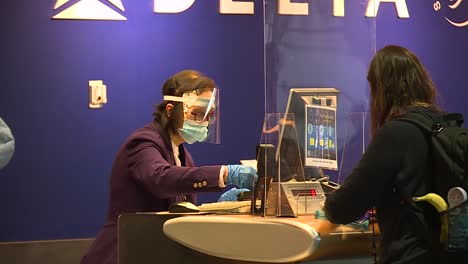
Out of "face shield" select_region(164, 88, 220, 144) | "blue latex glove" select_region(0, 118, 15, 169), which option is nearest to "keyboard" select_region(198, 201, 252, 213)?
"face shield" select_region(164, 88, 220, 144)

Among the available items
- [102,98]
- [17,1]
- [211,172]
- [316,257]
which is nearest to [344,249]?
[316,257]

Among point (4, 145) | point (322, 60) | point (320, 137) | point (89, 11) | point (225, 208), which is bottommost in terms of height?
point (225, 208)

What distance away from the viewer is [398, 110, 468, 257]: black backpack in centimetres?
171

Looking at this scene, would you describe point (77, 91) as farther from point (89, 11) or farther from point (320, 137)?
point (320, 137)

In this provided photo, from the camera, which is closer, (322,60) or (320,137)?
(320,137)

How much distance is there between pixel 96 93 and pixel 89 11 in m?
0.48

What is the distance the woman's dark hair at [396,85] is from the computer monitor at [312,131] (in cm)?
33

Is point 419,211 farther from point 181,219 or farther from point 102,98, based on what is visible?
point 102,98

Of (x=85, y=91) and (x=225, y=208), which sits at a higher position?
(x=85, y=91)

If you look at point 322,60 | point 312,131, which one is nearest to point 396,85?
point 312,131

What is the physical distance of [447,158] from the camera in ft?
5.64

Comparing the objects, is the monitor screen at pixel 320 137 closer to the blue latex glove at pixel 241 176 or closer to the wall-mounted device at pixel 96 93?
the blue latex glove at pixel 241 176

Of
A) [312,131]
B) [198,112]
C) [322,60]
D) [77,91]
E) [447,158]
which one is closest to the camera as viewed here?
[447,158]

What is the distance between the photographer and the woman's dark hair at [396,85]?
1.88 meters
